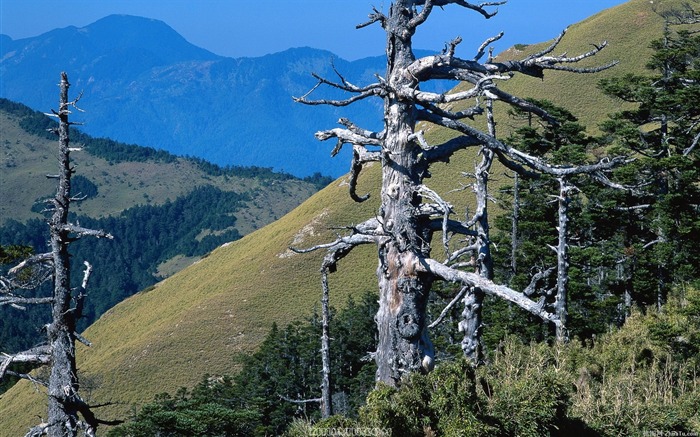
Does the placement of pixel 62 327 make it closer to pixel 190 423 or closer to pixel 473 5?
pixel 473 5

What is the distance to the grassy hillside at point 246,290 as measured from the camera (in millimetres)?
80500

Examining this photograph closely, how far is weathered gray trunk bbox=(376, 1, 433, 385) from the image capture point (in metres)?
8.23

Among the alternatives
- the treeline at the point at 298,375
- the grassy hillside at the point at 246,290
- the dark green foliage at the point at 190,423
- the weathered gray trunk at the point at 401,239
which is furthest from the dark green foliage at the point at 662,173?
the grassy hillside at the point at 246,290

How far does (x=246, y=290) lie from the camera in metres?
93.9

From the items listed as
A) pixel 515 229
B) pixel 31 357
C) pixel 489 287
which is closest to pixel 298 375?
pixel 515 229

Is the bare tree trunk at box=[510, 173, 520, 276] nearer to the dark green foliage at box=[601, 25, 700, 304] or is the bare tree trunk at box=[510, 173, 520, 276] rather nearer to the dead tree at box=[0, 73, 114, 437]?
the dark green foliage at box=[601, 25, 700, 304]

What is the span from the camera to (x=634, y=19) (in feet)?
409

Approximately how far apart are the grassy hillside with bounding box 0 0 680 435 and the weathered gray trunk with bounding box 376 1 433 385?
67.0 metres

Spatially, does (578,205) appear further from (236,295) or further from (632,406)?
(236,295)

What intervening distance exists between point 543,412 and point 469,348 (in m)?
9.78

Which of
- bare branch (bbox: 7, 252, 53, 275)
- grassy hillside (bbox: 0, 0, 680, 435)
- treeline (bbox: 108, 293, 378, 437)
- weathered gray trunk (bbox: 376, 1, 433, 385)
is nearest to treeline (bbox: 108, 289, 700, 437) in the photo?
weathered gray trunk (bbox: 376, 1, 433, 385)

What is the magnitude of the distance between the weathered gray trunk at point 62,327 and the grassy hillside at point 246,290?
5961 centimetres

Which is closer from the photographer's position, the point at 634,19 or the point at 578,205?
the point at 578,205

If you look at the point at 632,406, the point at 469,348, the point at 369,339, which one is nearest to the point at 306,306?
the point at 369,339
